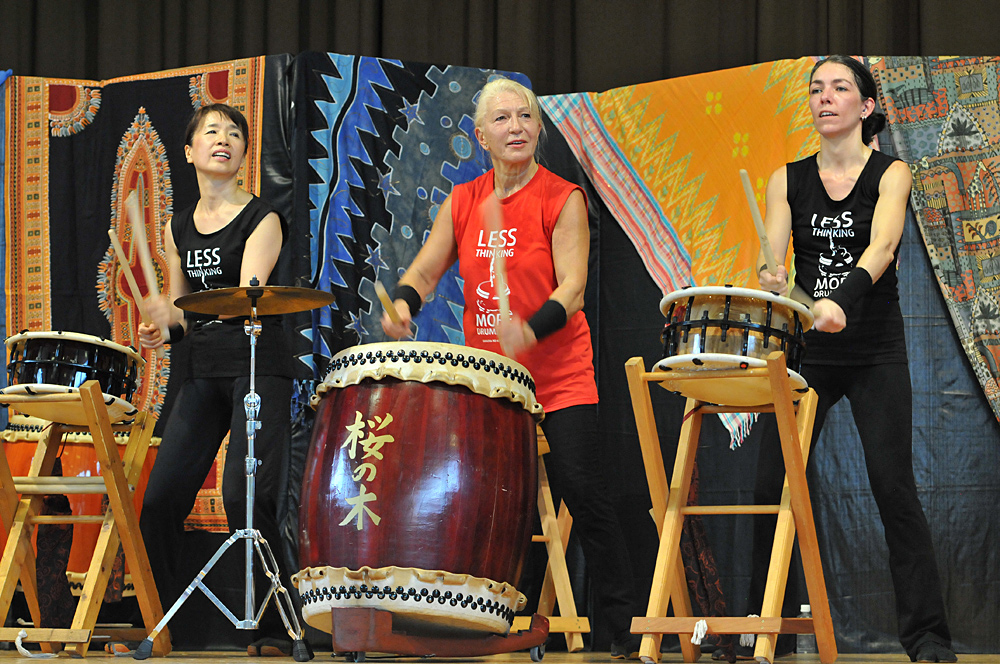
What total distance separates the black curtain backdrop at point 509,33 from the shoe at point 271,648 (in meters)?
2.21

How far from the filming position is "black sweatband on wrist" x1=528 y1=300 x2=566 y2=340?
106 inches

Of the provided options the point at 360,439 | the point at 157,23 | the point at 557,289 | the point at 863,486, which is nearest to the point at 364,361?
the point at 360,439

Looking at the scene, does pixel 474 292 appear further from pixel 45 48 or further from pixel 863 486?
pixel 45 48

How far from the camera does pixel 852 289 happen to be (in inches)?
98.0

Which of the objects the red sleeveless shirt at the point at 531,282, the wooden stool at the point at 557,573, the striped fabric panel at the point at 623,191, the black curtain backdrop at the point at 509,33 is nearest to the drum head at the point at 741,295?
the red sleeveless shirt at the point at 531,282

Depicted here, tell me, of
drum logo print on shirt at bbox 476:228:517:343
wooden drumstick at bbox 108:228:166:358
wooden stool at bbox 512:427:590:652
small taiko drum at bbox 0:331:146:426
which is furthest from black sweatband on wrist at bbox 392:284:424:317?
small taiko drum at bbox 0:331:146:426

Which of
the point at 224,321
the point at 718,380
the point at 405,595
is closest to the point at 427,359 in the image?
the point at 405,595

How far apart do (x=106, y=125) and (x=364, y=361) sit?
2110 millimetres

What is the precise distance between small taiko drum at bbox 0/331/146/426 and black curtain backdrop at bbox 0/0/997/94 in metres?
1.75

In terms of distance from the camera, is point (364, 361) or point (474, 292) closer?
point (364, 361)

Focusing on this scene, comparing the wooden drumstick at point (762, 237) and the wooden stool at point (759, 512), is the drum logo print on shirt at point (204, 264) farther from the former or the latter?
the wooden drumstick at point (762, 237)

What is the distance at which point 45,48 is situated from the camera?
14.6 feet

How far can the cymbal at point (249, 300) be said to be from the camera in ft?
8.97

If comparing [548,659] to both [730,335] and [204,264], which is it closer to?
[730,335]
